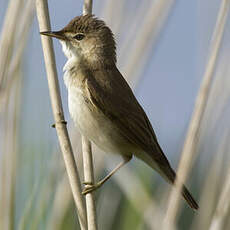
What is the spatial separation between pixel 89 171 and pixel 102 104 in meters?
0.52

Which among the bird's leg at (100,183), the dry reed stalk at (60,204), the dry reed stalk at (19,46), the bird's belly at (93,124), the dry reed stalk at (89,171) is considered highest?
the dry reed stalk at (19,46)

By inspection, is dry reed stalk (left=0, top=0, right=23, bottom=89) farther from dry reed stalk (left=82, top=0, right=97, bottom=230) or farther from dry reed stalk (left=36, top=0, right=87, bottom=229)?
dry reed stalk (left=82, top=0, right=97, bottom=230)

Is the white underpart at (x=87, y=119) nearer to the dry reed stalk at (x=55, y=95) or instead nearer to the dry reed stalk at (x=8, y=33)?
the dry reed stalk at (x=55, y=95)

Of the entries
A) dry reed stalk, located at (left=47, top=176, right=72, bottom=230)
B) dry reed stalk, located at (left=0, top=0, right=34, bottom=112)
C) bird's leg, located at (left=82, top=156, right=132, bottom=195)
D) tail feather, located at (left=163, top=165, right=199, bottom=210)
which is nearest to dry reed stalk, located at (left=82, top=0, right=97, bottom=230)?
bird's leg, located at (left=82, top=156, right=132, bottom=195)

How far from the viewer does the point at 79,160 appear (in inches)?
107

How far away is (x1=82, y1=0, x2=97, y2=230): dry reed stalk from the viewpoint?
2.08 m

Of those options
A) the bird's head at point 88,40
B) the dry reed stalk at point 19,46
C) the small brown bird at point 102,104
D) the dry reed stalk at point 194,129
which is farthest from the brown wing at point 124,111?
the dry reed stalk at point 194,129

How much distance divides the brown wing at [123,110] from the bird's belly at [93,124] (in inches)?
1.4

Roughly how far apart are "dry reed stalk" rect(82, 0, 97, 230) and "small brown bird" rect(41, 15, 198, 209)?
0.25 feet

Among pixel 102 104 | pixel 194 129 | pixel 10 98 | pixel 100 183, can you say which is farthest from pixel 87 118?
pixel 194 129

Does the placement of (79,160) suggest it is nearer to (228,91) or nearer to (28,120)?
(28,120)

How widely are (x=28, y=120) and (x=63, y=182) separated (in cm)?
38

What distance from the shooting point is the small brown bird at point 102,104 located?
2.69 metres

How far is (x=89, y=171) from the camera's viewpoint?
234 cm
